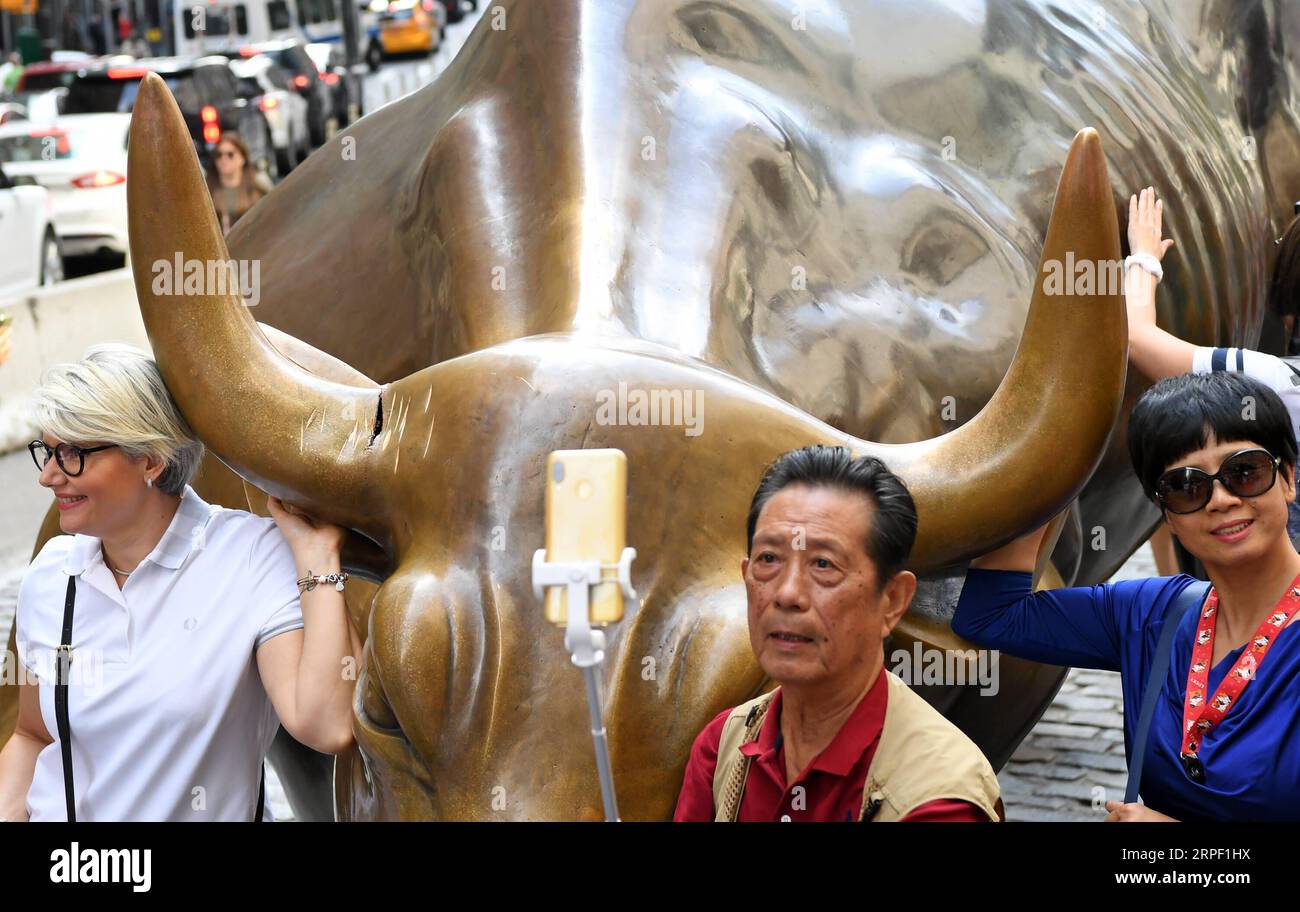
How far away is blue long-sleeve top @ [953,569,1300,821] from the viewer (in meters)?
2.74

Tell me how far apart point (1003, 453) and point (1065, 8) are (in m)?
3.26

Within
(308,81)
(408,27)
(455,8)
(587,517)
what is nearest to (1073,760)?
(587,517)

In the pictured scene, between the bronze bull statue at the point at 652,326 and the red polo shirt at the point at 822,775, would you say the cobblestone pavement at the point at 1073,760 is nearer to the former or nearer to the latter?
the bronze bull statue at the point at 652,326

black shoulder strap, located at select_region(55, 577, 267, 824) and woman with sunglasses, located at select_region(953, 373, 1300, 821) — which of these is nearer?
woman with sunglasses, located at select_region(953, 373, 1300, 821)

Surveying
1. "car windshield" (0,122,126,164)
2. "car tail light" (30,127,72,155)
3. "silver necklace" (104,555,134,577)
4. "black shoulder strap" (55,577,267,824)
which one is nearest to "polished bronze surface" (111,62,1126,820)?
"silver necklace" (104,555,134,577)

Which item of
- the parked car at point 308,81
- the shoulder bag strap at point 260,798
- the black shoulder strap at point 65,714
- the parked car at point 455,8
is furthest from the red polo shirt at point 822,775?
the parked car at point 455,8

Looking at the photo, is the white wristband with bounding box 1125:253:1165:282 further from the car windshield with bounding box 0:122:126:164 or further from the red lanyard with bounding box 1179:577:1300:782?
the car windshield with bounding box 0:122:126:164

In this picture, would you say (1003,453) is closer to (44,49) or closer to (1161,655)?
(1161,655)

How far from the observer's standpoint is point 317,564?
10.6 feet

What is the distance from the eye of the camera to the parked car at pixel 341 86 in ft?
107

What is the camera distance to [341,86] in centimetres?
3294

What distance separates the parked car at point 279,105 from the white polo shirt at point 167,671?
2322 centimetres

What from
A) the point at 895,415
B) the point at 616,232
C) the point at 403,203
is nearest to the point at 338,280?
the point at 403,203

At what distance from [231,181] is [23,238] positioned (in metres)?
7.45
